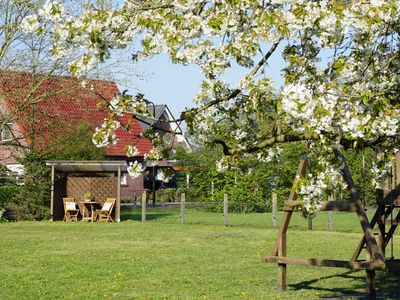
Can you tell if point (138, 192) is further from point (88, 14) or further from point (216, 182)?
point (88, 14)

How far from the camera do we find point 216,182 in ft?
141

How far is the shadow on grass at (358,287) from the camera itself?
11.9m

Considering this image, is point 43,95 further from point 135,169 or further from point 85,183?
point 135,169

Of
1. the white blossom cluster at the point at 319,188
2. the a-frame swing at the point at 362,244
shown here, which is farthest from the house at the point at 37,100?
the white blossom cluster at the point at 319,188

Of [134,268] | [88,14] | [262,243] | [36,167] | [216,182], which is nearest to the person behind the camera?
[88,14]

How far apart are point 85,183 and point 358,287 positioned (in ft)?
70.2

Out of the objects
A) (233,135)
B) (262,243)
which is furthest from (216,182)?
(233,135)

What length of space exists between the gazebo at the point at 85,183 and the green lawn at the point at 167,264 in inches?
190

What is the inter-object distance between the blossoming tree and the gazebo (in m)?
23.6

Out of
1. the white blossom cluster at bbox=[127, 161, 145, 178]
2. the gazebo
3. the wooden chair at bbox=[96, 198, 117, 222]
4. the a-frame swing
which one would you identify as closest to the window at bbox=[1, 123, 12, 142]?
the gazebo

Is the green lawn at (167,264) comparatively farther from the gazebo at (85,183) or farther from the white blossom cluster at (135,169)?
the gazebo at (85,183)

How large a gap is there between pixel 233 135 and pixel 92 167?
75.4ft

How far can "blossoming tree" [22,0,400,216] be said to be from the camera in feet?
23.3

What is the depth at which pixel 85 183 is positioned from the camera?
3309cm
